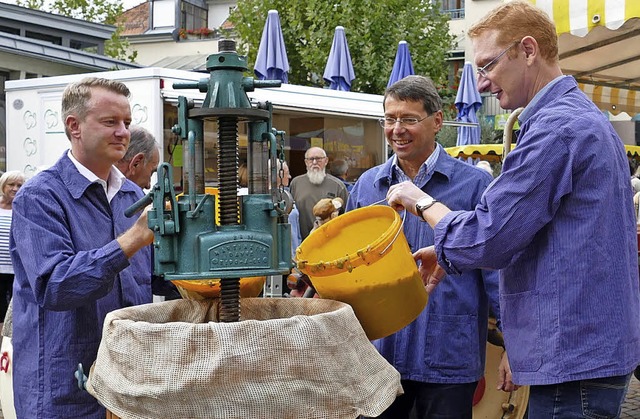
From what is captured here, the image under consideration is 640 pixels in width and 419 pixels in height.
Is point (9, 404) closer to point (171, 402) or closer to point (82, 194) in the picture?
point (82, 194)

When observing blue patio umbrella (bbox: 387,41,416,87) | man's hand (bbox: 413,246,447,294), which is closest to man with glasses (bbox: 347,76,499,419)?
man's hand (bbox: 413,246,447,294)

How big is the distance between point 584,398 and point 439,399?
2.56 feet

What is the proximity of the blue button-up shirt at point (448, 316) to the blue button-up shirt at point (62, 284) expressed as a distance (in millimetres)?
948

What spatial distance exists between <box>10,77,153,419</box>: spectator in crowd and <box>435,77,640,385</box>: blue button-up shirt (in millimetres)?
889

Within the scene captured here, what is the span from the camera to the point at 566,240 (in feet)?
6.79

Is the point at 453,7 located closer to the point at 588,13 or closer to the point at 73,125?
the point at 588,13

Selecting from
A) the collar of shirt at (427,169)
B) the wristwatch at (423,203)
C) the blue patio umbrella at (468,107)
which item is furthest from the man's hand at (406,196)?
the blue patio umbrella at (468,107)

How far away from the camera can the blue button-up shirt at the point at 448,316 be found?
9.16 ft

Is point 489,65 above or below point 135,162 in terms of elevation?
above

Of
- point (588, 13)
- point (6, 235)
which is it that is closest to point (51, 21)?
point (6, 235)

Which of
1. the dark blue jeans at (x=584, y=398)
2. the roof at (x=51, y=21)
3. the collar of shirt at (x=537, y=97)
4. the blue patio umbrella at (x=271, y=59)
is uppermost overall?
the roof at (x=51, y=21)

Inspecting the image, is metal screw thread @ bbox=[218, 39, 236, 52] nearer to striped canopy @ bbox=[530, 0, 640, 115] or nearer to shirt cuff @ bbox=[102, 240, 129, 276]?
shirt cuff @ bbox=[102, 240, 129, 276]

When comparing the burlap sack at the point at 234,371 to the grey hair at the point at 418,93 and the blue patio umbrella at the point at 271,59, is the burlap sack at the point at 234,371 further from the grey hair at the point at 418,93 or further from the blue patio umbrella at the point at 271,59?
the blue patio umbrella at the point at 271,59

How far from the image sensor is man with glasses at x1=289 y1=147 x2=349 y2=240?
322 inches
